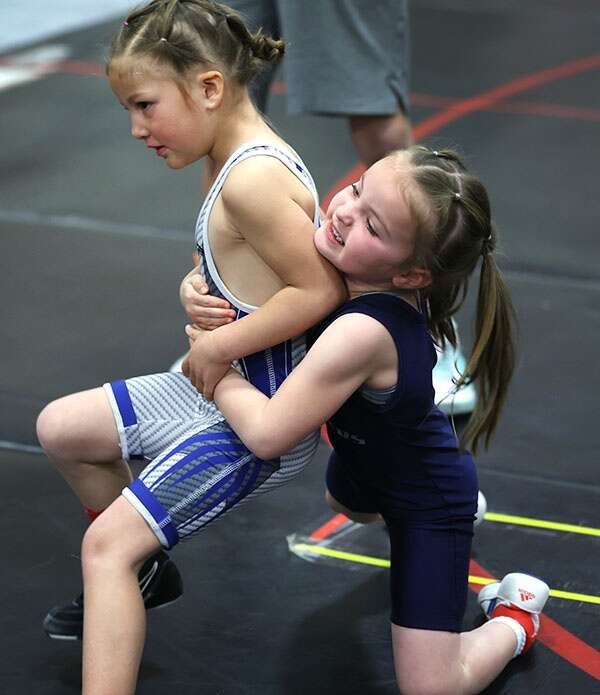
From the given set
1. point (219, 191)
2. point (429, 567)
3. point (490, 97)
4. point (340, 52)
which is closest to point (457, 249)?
point (219, 191)

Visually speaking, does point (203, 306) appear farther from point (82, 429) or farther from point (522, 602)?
point (522, 602)

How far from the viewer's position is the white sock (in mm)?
2352

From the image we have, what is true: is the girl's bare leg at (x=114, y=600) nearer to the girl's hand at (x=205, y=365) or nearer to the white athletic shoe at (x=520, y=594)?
the girl's hand at (x=205, y=365)

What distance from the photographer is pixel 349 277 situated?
215 centimetres

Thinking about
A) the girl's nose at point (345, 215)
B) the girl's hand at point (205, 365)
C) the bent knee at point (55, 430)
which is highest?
the girl's nose at point (345, 215)

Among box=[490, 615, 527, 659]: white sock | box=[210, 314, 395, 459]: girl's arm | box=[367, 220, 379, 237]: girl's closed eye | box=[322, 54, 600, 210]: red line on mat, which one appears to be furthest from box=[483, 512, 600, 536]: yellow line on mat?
box=[322, 54, 600, 210]: red line on mat

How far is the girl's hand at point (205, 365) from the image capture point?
216cm

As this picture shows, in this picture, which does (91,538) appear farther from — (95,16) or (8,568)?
(95,16)

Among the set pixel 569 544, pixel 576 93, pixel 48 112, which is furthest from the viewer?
pixel 576 93

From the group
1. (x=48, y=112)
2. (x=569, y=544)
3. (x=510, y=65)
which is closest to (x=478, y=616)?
(x=569, y=544)

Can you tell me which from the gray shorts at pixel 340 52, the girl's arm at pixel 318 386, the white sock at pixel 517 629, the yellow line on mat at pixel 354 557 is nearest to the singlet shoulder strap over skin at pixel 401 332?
the girl's arm at pixel 318 386

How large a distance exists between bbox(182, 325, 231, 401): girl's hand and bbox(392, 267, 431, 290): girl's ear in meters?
0.32

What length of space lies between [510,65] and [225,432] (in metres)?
5.05

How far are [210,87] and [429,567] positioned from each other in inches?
35.7
